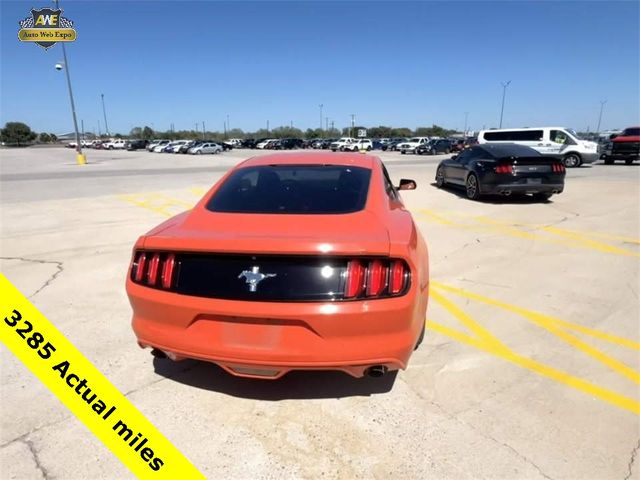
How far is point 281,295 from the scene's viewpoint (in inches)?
88.5

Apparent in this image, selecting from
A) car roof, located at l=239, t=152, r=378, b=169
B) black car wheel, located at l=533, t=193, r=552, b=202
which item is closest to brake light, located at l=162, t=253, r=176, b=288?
car roof, located at l=239, t=152, r=378, b=169

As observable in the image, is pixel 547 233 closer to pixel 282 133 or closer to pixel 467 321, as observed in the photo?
pixel 467 321

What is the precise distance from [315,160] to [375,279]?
1.77 m

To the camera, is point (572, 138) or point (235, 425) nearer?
point (235, 425)

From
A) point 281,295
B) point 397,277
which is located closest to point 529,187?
point 397,277

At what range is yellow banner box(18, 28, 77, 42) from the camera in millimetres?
20375

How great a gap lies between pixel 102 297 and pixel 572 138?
915 inches

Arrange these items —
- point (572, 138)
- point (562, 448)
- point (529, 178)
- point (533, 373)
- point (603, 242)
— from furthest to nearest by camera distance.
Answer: point (572, 138), point (529, 178), point (603, 242), point (533, 373), point (562, 448)

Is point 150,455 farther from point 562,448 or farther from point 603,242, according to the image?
point 603,242

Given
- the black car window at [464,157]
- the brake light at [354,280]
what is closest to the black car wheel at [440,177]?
the black car window at [464,157]

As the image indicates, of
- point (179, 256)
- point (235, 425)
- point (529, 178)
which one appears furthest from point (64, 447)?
point (529, 178)

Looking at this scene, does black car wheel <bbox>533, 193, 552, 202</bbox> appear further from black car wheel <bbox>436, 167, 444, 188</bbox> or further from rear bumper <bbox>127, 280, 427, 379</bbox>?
rear bumper <bbox>127, 280, 427, 379</bbox>

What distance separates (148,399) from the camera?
274 centimetres

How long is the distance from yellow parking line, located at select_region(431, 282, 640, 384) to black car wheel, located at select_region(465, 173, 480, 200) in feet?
21.6
